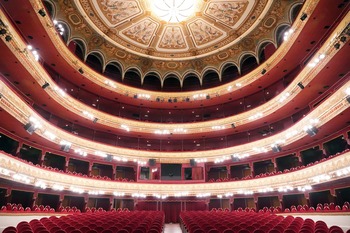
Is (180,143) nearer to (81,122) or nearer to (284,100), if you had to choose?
(81,122)

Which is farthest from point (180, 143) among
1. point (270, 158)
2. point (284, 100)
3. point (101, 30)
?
point (101, 30)

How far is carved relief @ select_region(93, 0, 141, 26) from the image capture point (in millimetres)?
17250

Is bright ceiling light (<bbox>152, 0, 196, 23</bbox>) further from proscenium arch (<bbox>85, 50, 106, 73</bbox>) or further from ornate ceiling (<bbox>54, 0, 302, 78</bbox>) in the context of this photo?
proscenium arch (<bbox>85, 50, 106, 73</bbox>)

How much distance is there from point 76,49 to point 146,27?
6611 millimetres

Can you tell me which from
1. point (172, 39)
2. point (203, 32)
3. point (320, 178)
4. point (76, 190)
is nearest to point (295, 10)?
point (203, 32)

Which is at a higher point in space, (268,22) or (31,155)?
(268,22)

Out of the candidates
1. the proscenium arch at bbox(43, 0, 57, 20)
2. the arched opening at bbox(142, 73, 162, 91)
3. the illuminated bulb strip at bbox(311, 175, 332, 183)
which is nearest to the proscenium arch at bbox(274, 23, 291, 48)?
the illuminated bulb strip at bbox(311, 175, 332, 183)

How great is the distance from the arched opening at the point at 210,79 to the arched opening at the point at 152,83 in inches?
199

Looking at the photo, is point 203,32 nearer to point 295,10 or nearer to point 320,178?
point 295,10

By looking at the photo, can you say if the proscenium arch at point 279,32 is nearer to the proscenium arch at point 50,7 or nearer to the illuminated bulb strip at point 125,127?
the illuminated bulb strip at point 125,127

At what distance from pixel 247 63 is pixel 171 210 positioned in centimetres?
1587

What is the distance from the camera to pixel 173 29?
20.5 meters

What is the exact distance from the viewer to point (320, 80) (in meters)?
13.5

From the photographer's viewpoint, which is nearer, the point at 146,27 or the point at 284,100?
→ the point at 284,100
